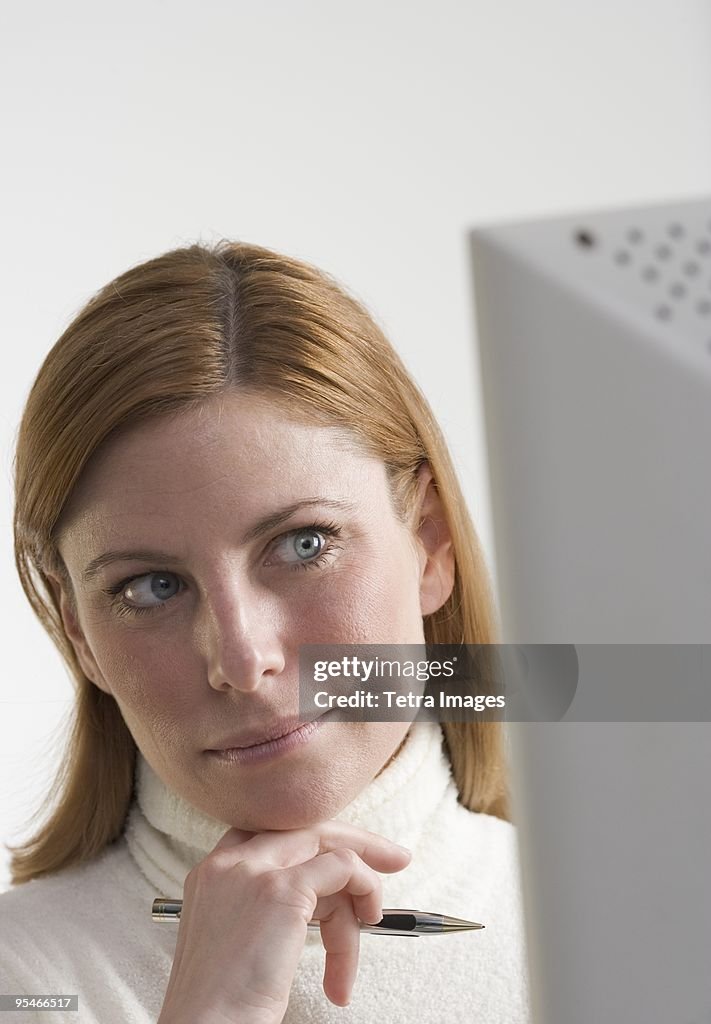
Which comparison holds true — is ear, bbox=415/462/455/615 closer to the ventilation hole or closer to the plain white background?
the ventilation hole

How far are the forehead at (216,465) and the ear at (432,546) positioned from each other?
0.36ft

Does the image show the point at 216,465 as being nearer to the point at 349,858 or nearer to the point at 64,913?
the point at 349,858

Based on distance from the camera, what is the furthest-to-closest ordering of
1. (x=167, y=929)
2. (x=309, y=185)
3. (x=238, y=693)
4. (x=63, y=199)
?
1. (x=309, y=185)
2. (x=63, y=199)
3. (x=167, y=929)
4. (x=238, y=693)

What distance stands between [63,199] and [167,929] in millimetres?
1004

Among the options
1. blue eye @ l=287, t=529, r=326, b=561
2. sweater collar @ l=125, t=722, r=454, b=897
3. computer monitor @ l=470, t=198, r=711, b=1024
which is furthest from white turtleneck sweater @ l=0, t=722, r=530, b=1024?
computer monitor @ l=470, t=198, r=711, b=1024

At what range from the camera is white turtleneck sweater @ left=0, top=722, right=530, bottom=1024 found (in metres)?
0.82

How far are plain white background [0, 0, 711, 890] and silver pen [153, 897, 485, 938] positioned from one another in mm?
668

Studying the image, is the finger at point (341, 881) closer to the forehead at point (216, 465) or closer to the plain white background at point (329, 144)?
the forehead at point (216, 465)

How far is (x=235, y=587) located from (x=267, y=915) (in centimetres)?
18

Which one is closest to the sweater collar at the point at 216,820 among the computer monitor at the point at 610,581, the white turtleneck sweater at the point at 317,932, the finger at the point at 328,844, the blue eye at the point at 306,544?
the white turtleneck sweater at the point at 317,932

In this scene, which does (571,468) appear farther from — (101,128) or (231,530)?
(101,128)


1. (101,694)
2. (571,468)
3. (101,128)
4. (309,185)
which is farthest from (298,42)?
(571,468)

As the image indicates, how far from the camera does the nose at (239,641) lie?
0.67 metres

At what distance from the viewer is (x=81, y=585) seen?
785 mm
